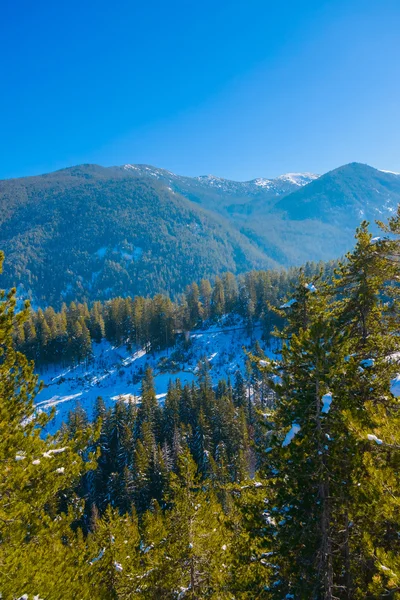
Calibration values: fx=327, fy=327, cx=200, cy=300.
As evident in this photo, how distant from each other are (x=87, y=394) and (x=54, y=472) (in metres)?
89.2

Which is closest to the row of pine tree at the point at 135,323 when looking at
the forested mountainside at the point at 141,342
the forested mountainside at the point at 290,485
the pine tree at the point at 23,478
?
the forested mountainside at the point at 141,342

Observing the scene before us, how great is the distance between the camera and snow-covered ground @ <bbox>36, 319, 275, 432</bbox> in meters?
88.2

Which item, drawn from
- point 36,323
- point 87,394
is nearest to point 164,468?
point 87,394

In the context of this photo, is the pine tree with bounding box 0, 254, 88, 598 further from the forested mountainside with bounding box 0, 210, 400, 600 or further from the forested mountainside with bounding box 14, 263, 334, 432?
the forested mountainside with bounding box 14, 263, 334, 432

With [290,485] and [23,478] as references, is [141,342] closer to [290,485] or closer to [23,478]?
[290,485]

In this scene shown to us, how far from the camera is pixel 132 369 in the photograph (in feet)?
318

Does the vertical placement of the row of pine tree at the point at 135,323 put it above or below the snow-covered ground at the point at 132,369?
above

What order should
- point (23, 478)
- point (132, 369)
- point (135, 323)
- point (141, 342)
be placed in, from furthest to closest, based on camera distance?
1. point (141, 342)
2. point (135, 323)
3. point (132, 369)
4. point (23, 478)

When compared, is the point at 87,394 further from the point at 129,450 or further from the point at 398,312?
the point at 398,312

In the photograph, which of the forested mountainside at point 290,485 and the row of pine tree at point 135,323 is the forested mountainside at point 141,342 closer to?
the row of pine tree at point 135,323

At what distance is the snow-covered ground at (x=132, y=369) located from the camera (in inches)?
3472

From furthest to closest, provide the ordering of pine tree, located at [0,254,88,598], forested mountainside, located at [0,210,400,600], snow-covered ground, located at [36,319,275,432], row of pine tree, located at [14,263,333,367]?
row of pine tree, located at [14,263,333,367]
snow-covered ground, located at [36,319,275,432]
forested mountainside, located at [0,210,400,600]
pine tree, located at [0,254,88,598]

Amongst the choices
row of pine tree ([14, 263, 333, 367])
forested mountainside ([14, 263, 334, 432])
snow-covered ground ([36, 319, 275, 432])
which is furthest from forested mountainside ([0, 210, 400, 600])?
row of pine tree ([14, 263, 333, 367])

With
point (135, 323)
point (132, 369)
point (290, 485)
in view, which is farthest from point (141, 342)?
point (290, 485)
